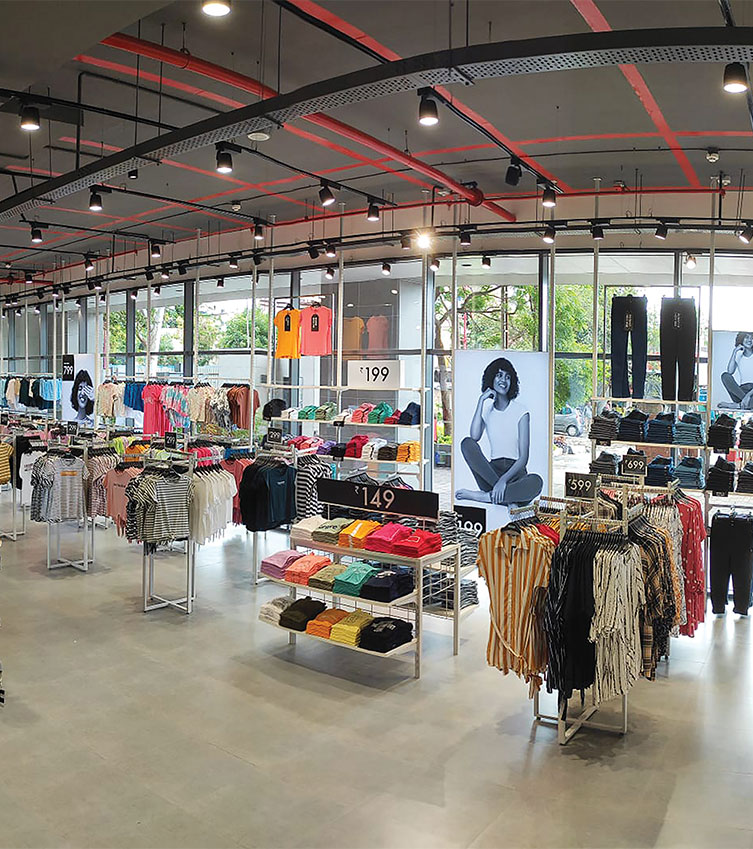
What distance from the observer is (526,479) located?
954 centimetres

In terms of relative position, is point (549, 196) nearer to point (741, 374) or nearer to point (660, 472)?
point (741, 374)

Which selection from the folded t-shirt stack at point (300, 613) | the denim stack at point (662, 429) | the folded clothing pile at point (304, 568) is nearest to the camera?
the folded t-shirt stack at point (300, 613)

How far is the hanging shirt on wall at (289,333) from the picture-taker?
10.8m

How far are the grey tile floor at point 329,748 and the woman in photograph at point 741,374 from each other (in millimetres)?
2578

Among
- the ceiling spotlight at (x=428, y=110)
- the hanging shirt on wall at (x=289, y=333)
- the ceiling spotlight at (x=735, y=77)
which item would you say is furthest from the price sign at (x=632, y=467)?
the hanging shirt on wall at (x=289, y=333)

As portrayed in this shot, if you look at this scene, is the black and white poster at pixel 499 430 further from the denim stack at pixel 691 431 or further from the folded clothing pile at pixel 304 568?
the folded clothing pile at pixel 304 568

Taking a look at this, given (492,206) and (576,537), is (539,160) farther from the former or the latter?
(576,537)

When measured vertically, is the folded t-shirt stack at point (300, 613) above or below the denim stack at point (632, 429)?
below

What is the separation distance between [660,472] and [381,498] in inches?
132

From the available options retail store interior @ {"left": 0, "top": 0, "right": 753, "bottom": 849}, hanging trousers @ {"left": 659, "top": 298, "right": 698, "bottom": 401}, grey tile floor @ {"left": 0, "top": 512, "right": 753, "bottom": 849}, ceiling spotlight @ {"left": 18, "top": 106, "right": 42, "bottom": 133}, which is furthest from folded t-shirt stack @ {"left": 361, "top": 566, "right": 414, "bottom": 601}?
ceiling spotlight @ {"left": 18, "top": 106, "right": 42, "bottom": 133}

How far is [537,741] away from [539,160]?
5701 millimetres

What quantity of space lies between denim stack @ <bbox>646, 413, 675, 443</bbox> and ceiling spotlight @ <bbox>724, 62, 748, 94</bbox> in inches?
174

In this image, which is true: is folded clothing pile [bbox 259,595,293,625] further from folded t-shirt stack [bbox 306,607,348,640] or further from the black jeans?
the black jeans

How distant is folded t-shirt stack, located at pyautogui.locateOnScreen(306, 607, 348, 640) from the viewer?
19.2ft
